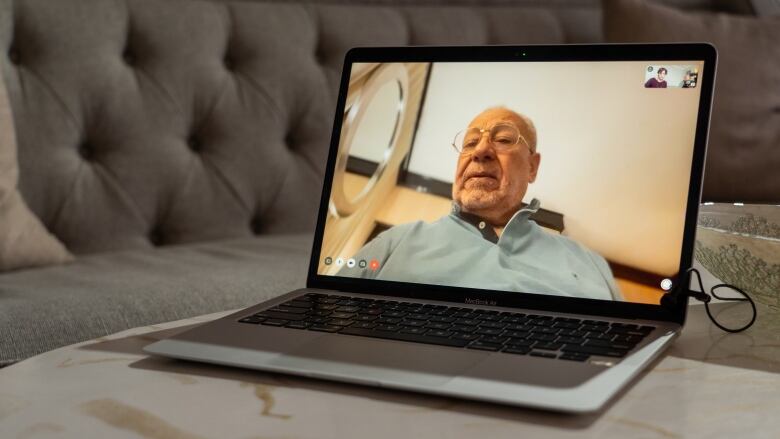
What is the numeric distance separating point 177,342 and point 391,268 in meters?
0.21

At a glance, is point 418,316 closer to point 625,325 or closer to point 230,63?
point 625,325

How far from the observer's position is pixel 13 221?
3.81 ft

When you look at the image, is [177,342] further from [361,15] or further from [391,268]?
[361,15]

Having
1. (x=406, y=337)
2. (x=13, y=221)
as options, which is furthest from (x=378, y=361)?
(x=13, y=221)

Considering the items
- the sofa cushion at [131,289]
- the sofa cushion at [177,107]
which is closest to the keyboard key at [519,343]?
the sofa cushion at [131,289]

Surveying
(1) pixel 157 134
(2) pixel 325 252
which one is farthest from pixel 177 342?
(1) pixel 157 134

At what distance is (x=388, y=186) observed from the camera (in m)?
0.75

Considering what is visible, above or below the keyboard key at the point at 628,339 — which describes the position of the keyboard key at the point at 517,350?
above

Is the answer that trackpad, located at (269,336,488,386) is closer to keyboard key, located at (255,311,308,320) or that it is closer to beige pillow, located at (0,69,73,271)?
keyboard key, located at (255,311,308,320)

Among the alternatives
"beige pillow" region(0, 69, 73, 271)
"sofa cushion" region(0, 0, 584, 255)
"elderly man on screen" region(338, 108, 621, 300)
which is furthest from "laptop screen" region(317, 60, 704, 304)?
"sofa cushion" region(0, 0, 584, 255)

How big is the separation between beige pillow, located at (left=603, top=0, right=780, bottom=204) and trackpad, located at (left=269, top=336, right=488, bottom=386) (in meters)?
1.08

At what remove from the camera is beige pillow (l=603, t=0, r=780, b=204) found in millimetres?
1501

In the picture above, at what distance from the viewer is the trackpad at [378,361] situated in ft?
1.61

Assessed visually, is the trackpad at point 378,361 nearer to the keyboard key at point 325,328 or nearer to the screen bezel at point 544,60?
the keyboard key at point 325,328
